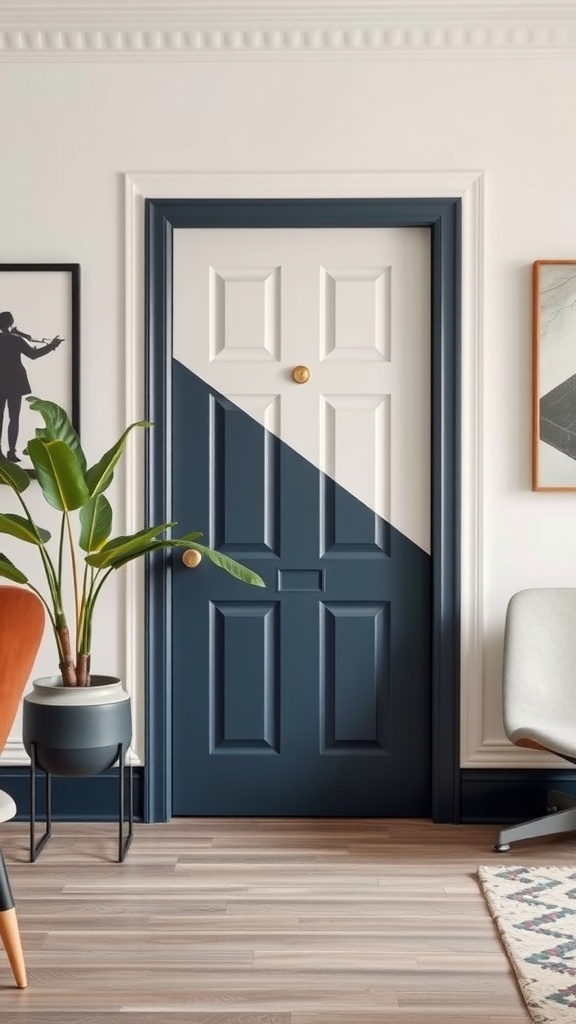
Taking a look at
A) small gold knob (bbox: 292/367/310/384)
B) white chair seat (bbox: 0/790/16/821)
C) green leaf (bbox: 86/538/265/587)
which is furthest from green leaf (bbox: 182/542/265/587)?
white chair seat (bbox: 0/790/16/821)

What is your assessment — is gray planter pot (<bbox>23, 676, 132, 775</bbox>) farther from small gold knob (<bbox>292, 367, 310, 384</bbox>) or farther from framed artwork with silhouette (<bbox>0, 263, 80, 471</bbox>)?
small gold knob (<bbox>292, 367, 310, 384</bbox>)

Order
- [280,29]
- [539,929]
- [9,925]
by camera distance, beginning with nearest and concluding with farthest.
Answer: [9,925], [539,929], [280,29]

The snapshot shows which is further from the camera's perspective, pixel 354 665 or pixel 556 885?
pixel 354 665

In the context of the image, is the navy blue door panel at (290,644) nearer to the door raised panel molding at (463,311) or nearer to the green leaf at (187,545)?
the door raised panel molding at (463,311)

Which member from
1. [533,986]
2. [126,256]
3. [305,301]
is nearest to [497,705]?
[533,986]

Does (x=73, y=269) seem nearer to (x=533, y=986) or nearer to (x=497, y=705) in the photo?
(x=497, y=705)

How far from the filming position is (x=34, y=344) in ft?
11.3

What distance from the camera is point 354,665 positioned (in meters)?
3.47

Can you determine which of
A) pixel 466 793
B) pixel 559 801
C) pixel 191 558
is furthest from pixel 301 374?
pixel 559 801

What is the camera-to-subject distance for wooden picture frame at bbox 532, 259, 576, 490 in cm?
340

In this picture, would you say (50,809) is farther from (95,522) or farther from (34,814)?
(95,522)

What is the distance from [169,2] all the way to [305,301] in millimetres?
1094

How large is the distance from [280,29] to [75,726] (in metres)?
2.42

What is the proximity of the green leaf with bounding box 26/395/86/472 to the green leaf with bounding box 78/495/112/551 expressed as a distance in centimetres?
14
